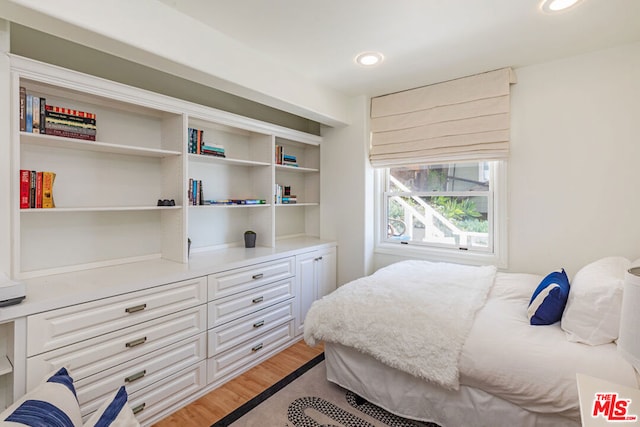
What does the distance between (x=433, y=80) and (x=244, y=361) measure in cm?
294

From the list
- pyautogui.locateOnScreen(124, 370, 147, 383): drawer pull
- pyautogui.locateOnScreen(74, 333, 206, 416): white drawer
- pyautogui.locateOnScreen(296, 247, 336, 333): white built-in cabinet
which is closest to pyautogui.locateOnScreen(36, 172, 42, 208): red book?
pyautogui.locateOnScreen(74, 333, 206, 416): white drawer

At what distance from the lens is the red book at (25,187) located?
5.28ft

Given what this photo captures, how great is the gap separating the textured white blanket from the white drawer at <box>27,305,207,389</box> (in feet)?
2.62

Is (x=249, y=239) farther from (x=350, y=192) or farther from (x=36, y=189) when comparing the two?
(x=36, y=189)

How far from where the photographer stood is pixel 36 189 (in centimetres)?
167

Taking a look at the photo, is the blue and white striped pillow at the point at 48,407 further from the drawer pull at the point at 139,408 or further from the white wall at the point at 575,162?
the white wall at the point at 575,162

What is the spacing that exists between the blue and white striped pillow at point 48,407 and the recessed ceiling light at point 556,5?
3.03 m

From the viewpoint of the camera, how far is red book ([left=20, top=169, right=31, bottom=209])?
5.28 ft

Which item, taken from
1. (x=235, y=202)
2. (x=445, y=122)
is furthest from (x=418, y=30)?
(x=235, y=202)

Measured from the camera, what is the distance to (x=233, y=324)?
7.46 ft

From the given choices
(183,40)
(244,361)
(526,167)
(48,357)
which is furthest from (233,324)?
(526,167)

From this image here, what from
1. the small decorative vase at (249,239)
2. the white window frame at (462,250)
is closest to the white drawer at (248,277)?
the small decorative vase at (249,239)

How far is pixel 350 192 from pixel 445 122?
1149 mm

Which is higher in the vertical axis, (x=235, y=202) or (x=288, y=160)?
(x=288, y=160)
